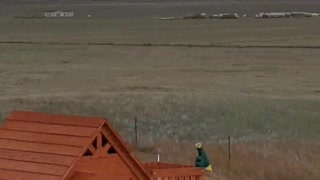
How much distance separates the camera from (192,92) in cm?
3078

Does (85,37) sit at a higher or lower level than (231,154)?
lower

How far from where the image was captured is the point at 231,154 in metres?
20.8

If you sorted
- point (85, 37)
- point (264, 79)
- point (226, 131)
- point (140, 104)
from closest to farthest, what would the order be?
point (226, 131)
point (140, 104)
point (264, 79)
point (85, 37)

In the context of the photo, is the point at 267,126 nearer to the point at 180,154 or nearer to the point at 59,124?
the point at 180,154

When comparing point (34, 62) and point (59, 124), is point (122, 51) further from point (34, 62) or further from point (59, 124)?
point (59, 124)

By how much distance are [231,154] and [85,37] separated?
43.4m

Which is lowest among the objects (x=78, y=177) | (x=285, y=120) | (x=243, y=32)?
(x=243, y=32)

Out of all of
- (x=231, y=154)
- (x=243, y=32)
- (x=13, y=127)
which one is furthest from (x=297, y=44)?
(x=13, y=127)

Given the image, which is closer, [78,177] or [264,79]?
[78,177]

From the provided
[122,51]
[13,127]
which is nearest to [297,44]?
[122,51]

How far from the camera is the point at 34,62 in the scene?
43.0 metres

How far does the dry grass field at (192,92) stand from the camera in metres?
21.4

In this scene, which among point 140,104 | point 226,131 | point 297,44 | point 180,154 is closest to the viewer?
point 180,154

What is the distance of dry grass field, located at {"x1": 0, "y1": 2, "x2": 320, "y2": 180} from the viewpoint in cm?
2142
